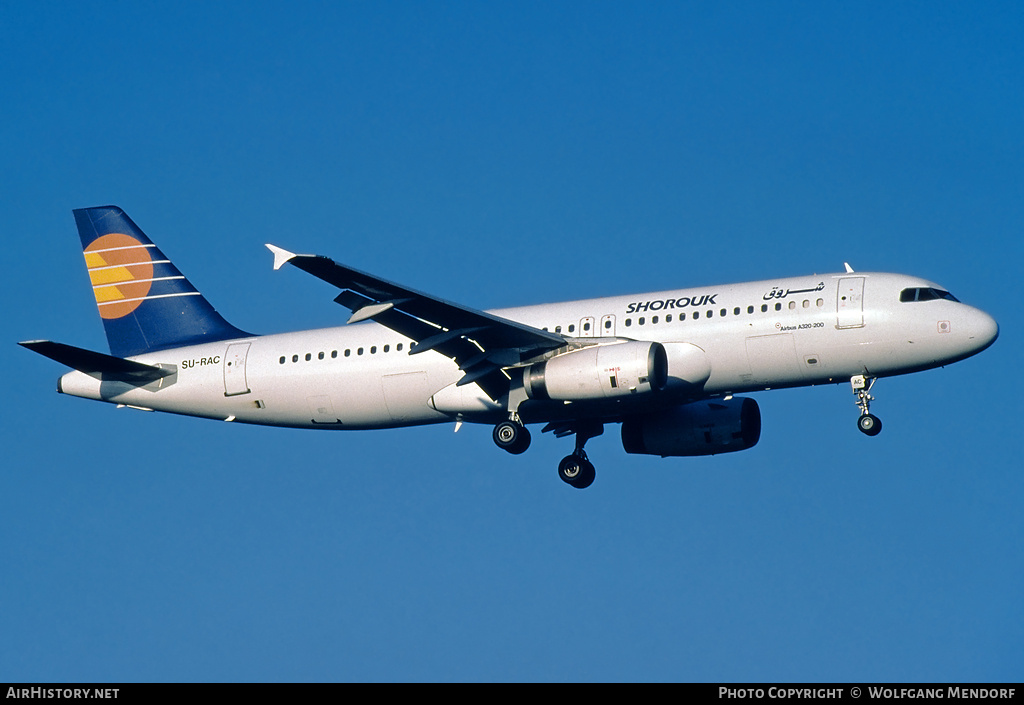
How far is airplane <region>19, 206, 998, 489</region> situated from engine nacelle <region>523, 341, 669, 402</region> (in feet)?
0.14

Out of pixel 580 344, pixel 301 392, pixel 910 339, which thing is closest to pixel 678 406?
pixel 580 344

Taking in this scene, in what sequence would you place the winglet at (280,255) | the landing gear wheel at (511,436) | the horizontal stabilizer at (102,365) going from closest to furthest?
the winglet at (280,255) → the landing gear wheel at (511,436) → the horizontal stabilizer at (102,365)

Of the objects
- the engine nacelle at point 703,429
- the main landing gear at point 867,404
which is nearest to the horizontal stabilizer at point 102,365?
the engine nacelle at point 703,429

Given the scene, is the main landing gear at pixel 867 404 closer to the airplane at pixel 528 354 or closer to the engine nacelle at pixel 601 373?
the airplane at pixel 528 354

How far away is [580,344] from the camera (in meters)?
38.2

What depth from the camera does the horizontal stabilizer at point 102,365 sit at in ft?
134

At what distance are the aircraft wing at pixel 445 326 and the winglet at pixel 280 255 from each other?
0.55 meters

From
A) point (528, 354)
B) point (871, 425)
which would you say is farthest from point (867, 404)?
point (528, 354)

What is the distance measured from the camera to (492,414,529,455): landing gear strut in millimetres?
39344

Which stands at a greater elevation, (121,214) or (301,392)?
(121,214)

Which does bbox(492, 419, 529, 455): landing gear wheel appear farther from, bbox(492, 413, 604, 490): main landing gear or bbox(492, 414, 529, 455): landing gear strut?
bbox(492, 413, 604, 490): main landing gear

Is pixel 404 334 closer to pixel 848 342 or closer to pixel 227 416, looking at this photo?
pixel 227 416
